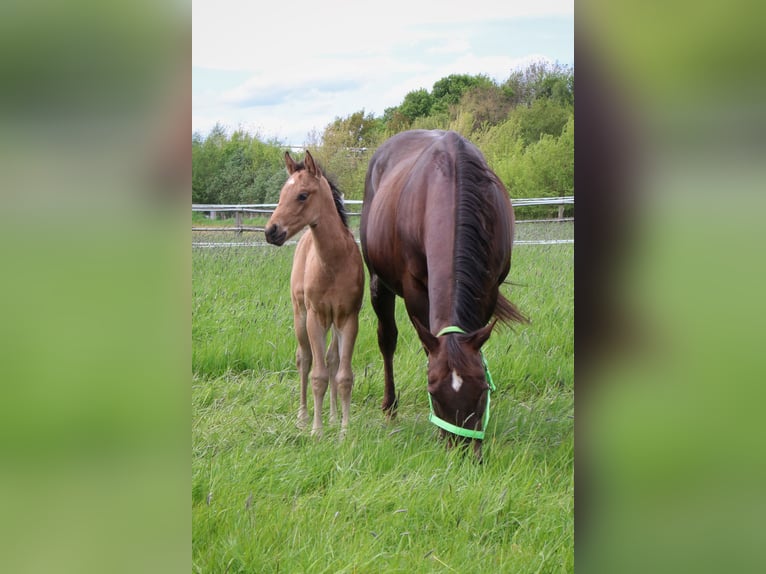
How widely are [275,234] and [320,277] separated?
43cm

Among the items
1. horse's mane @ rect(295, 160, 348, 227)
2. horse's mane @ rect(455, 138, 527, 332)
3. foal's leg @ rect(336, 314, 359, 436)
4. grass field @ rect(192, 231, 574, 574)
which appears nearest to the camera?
grass field @ rect(192, 231, 574, 574)

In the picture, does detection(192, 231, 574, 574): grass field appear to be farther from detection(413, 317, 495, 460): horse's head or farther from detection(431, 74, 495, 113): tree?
detection(431, 74, 495, 113): tree

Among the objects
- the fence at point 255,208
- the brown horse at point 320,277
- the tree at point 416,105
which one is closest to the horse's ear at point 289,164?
the brown horse at point 320,277

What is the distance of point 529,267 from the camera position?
85.0 inches

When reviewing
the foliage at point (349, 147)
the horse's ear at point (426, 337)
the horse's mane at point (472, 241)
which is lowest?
the horse's ear at point (426, 337)

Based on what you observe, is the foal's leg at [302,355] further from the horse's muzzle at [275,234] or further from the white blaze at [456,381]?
the white blaze at [456,381]

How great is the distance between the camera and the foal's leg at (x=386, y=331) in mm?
2566

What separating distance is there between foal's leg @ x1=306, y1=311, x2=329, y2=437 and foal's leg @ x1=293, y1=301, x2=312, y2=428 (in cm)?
2

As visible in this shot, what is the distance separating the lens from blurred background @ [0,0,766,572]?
2.98 feet

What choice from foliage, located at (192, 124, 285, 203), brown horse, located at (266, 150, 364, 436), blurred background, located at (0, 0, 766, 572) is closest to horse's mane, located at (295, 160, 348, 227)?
brown horse, located at (266, 150, 364, 436)
